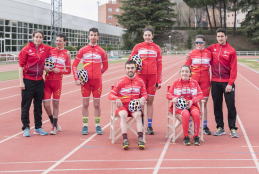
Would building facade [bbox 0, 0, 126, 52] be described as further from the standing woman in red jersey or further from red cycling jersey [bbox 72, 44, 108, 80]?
red cycling jersey [bbox 72, 44, 108, 80]

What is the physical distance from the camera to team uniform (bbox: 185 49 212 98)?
644 cm

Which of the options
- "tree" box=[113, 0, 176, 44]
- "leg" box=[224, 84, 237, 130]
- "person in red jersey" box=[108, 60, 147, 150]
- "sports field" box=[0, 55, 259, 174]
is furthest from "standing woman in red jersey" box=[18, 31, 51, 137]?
"tree" box=[113, 0, 176, 44]

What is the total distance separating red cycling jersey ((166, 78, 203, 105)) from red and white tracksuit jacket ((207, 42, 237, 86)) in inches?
25.9

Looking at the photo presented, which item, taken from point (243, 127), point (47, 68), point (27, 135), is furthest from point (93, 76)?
point (243, 127)

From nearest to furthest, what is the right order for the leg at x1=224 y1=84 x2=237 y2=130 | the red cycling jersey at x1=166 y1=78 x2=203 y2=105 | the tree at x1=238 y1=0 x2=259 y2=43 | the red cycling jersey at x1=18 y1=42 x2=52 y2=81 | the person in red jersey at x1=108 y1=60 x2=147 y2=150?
1. the person in red jersey at x1=108 y1=60 x2=147 y2=150
2. the red cycling jersey at x1=166 y1=78 x2=203 y2=105
3. the red cycling jersey at x1=18 y1=42 x2=52 y2=81
4. the leg at x1=224 y1=84 x2=237 y2=130
5. the tree at x1=238 y1=0 x2=259 y2=43

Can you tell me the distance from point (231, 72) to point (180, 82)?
103 cm

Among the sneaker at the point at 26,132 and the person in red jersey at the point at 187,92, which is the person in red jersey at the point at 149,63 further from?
the sneaker at the point at 26,132

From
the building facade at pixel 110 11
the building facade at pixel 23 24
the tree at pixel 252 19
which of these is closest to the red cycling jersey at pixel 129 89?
the building facade at pixel 23 24

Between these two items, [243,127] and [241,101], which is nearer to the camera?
[243,127]

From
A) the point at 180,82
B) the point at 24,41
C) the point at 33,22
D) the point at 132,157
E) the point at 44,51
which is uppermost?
the point at 33,22

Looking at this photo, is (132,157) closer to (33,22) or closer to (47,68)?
(47,68)

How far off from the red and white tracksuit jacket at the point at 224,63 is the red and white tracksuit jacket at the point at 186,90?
2.16 feet

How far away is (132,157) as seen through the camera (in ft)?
16.3

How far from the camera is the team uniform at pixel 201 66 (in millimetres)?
6441
